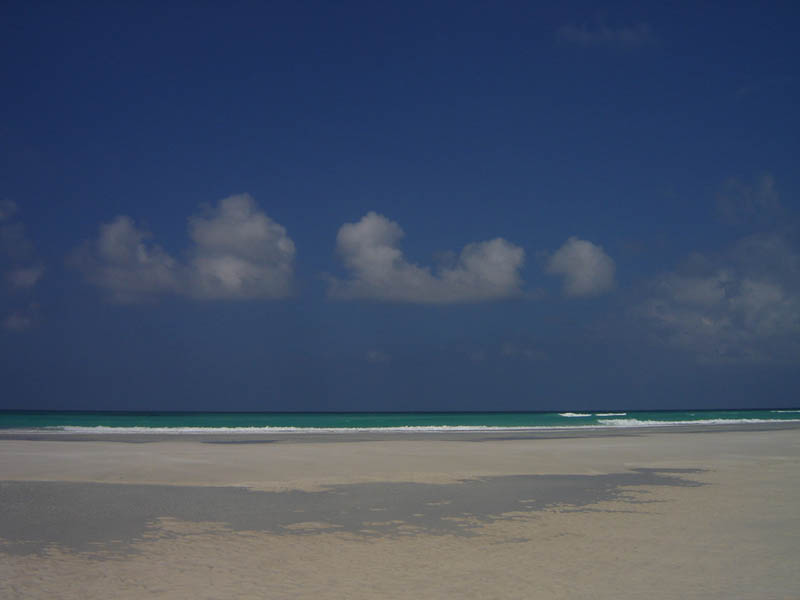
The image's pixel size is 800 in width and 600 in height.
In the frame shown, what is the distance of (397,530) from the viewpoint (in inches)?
413

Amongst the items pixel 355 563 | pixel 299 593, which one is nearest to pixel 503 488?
pixel 355 563

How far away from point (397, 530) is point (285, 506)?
318 centimetres

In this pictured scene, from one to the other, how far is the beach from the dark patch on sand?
5 cm

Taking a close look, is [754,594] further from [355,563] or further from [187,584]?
[187,584]

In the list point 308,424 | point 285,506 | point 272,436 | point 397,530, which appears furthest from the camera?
point 308,424

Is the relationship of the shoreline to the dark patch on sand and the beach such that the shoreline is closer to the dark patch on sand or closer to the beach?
the beach

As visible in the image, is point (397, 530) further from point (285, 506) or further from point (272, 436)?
point (272, 436)

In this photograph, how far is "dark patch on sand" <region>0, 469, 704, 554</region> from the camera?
34.1 feet

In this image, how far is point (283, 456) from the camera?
914 inches

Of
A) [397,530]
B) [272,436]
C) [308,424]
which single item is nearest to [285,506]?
[397,530]

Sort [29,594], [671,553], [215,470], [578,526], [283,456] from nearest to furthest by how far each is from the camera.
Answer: [29,594] → [671,553] → [578,526] → [215,470] → [283,456]

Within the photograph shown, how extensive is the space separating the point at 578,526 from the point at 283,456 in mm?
14344

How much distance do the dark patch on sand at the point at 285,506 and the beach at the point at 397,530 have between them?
0.17 ft

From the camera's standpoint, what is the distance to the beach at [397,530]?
7535 mm
